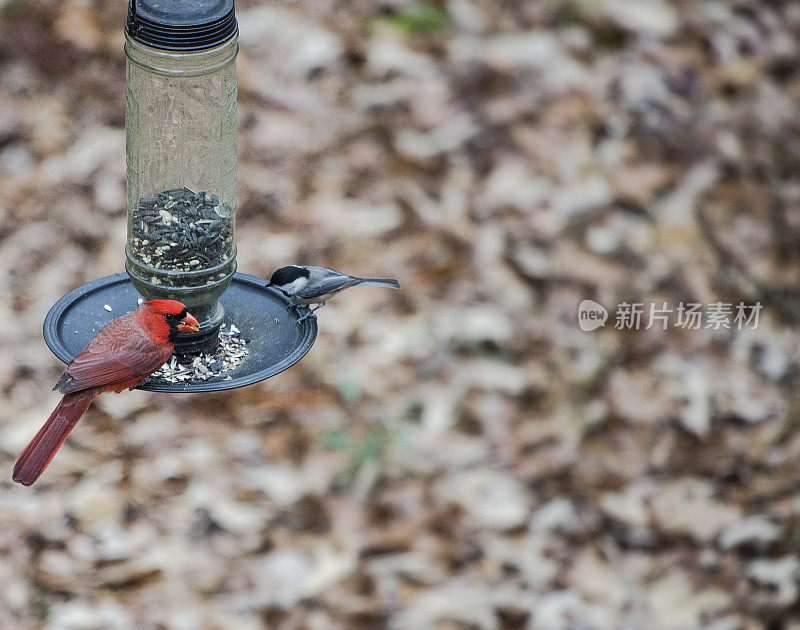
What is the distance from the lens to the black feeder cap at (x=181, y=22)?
2809 mm

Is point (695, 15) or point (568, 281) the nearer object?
point (568, 281)

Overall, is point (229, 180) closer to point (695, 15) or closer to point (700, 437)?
point (700, 437)

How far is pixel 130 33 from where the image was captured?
116 inches

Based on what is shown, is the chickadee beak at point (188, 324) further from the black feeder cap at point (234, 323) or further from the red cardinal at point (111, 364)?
the black feeder cap at point (234, 323)

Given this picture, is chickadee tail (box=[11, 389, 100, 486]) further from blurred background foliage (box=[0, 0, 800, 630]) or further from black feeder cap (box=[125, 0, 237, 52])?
blurred background foliage (box=[0, 0, 800, 630])

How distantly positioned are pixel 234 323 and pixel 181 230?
0.35 m

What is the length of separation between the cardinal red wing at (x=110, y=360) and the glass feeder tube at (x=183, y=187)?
10.7 inches

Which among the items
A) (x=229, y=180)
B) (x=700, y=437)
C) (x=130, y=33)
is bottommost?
(x=700, y=437)

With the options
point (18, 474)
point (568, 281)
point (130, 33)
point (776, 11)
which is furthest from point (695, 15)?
point (18, 474)

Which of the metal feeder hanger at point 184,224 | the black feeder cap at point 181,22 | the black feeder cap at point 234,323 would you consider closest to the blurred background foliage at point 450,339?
the black feeder cap at point 234,323

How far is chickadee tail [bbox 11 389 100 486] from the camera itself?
2.99m

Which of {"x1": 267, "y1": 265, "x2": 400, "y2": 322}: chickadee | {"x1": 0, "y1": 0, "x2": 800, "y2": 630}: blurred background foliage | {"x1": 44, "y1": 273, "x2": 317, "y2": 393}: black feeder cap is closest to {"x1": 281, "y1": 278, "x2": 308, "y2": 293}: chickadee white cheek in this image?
{"x1": 267, "y1": 265, "x2": 400, "y2": 322}: chickadee

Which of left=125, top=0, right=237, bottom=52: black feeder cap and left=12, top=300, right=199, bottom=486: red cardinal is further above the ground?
left=125, top=0, right=237, bottom=52: black feeder cap

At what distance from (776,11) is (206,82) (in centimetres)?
555
